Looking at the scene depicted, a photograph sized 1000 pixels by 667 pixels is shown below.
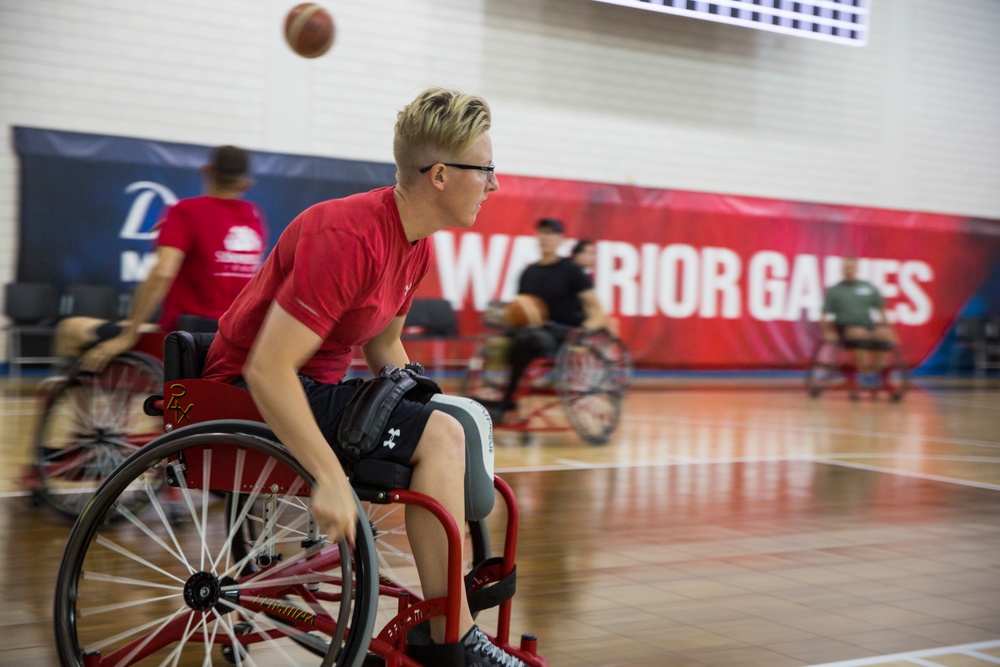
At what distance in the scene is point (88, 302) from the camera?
8.83 meters

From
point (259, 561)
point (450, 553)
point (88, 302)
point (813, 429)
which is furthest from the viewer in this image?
point (88, 302)

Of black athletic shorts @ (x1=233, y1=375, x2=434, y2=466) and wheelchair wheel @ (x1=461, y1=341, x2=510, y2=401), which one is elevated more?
black athletic shorts @ (x1=233, y1=375, x2=434, y2=466)

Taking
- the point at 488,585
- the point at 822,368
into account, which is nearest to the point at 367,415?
the point at 488,585

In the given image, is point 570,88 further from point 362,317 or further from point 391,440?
point 391,440

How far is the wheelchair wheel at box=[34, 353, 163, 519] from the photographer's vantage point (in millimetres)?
3971

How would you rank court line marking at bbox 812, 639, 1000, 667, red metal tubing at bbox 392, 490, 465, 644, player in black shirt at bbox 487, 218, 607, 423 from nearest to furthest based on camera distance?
red metal tubing at bbox 392, 490, 465, 644, court line marking at bbox 812, 639, 1000, 667, player in black shirt at bbox 487, 218, 607, 423

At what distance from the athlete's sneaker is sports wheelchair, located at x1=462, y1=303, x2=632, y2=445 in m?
4.45

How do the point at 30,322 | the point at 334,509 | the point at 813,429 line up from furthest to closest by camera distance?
the point at 30,322 → the point at 813,429 → the point at 334,509

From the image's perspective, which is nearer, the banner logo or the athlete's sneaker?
the athlete's sneaker

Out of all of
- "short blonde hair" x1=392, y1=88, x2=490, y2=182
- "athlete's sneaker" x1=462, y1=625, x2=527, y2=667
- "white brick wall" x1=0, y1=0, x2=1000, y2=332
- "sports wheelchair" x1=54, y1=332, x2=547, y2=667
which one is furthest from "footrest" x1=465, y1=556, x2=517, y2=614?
"white brick wall" x1=0, y1=0, x2=1000, y2=332

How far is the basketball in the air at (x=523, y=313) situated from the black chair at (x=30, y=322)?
13.8 feet

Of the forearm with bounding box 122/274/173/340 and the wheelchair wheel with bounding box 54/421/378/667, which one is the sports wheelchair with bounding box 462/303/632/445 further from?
the wheelchair wheel with bounding box 54/421/378/667

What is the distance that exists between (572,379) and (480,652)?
478 cm

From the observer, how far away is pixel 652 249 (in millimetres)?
11609
